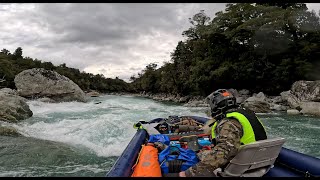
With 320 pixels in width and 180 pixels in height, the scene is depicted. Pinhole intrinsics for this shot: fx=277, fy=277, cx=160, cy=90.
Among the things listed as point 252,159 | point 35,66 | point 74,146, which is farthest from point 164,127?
point 35,66

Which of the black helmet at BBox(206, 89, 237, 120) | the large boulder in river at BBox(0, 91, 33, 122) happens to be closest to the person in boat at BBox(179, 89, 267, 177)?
the black helmet at BBox(206, 89, 237, 120)

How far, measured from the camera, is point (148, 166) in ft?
11.0

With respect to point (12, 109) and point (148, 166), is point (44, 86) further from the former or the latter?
point (148, 166)

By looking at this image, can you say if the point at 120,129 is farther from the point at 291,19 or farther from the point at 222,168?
the point at 291,19

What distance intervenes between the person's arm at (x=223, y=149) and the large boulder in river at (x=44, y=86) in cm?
2146

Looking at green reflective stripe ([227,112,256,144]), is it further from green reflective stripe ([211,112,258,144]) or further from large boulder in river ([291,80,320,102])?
large boulder in river ([291,80,320,102])

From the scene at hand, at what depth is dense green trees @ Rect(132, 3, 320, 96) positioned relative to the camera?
22.3 meters

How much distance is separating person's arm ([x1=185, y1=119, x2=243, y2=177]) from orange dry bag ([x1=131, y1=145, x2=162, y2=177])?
0.60m

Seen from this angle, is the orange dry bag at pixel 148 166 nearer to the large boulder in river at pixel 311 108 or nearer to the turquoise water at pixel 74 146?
the turquoise water at pixel 74 146

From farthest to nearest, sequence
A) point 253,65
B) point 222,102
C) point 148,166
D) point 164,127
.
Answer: point 253,65 → point 164,127 → point 148,166 → point 222,102

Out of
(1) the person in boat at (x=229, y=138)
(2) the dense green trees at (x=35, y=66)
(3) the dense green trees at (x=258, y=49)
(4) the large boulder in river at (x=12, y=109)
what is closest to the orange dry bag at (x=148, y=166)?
(1) the person in boat at (x=229, y=138)

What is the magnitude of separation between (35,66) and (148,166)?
151 ft

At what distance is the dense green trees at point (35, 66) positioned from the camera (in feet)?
104

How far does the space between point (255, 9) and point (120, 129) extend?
20.7m
